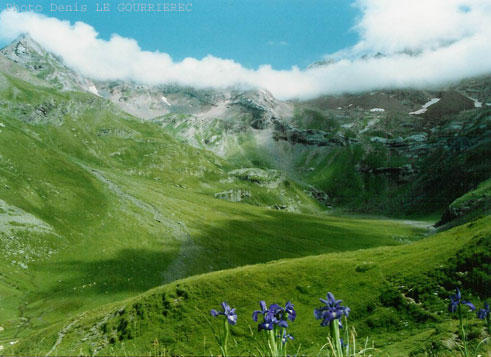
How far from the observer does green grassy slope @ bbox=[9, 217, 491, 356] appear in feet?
95.4

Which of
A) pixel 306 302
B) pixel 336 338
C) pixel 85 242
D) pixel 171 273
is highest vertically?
pixel 336 338

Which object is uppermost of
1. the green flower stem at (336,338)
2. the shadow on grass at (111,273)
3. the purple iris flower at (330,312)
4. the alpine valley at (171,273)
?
the purple iris flower at (330,312)

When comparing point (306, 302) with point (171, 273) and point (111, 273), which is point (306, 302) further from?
point (111, 273)

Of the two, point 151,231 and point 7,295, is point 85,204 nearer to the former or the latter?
point 151,231

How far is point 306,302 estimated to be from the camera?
37719 millimetres

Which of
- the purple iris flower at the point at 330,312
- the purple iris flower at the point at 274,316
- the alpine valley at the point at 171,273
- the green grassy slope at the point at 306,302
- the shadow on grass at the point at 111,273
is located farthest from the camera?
the shadow on grass at the point at 111,273

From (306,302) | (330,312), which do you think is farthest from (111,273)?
(330,312)

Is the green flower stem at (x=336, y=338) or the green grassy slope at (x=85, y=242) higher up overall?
the green flower stem at (x=336, y=338)

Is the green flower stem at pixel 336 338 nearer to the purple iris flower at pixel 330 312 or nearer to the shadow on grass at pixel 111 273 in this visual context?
the purple iris flower at pixel 330 312

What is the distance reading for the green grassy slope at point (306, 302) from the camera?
29078 mm

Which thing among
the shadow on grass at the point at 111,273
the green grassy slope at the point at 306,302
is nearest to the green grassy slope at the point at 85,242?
the shadow on grass at the point at 111,273

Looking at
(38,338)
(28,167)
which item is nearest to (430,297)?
(38,338)

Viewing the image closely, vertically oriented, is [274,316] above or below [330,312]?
below

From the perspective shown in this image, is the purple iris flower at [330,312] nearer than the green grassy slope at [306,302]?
Yes
